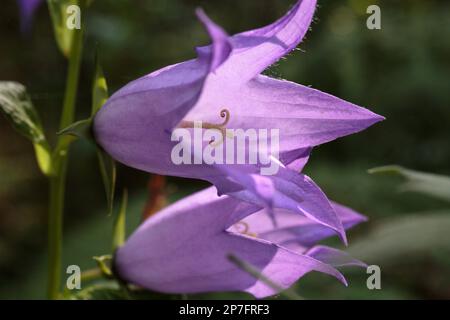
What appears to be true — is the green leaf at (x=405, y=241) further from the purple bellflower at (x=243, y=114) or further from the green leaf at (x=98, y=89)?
the green leaf at (x=98, y=89)

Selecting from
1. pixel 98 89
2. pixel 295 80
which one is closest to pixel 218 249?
pixel 98 89

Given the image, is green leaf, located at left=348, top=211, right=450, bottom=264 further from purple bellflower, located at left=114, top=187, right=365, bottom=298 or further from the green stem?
the green stem

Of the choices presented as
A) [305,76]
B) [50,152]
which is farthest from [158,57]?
[50,152]

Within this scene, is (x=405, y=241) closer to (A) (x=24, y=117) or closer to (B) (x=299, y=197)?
(B) (x=299, y=197)

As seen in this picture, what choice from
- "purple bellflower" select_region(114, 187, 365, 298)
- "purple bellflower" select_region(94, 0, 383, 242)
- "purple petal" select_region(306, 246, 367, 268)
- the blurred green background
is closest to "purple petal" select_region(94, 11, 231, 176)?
"purple bellflower" select_region(94, 0, 383, 242)

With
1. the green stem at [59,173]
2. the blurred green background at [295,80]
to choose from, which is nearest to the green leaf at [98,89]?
the green stem at [59,173]

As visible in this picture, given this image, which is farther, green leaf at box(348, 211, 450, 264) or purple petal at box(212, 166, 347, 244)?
green leaf at box(348, 211, 450, 264)
